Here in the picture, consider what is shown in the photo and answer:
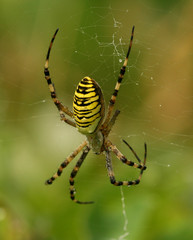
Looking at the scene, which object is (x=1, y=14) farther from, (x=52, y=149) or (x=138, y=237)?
(x=138, y=237)

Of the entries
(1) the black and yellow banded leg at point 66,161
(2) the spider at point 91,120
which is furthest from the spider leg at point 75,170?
(1) the black and yellow banded leg at point 66,161

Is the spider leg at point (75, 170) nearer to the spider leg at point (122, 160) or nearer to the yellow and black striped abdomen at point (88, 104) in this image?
the spider leg at point (122, 160)

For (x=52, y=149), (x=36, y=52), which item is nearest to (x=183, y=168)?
(x=52, y=149)

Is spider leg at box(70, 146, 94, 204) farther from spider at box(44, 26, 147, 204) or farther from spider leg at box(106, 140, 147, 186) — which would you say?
spider leg at box(106, 140, 147, 186)

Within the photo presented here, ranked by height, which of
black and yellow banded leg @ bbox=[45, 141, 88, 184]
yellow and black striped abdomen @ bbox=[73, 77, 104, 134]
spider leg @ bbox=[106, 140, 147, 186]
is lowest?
black and yellow banded leg @ bbox=[45, 141, 88, 184]

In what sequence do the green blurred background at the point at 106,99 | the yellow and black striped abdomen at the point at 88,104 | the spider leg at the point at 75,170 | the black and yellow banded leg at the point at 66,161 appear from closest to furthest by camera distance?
the yellow and black striped abdomen at the point at 88,104
the green blurred background at the point at 106,99
the spider leg at the point at 75,170
the black and yellow banded leg at the point at 66,161

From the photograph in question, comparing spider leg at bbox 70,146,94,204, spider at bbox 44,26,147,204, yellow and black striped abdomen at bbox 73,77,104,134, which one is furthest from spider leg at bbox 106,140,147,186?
yellow and black striped abdomen at bbox 73,77,104,134
